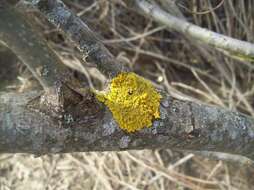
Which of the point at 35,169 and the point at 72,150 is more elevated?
the point at 35,169

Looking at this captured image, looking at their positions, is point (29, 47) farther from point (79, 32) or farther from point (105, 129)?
point (105, 129)

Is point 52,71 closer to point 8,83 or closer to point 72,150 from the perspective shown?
point 72,150

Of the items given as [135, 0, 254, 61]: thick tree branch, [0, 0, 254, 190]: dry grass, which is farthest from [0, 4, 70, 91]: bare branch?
[0, 0, 254, 190]: dry grass

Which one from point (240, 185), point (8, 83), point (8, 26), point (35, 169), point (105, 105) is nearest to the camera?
point (8, 26)

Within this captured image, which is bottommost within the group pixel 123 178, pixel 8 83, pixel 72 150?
pixel 72 150

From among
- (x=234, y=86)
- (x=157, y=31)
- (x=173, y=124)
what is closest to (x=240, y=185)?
(x=234, y=86)

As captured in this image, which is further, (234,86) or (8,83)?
(8,83)

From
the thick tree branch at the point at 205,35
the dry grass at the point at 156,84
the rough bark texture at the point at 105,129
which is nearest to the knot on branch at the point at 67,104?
the rough bark texture at the point at 105,129

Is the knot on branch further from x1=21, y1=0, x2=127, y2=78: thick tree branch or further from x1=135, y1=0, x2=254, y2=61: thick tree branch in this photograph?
x1=135, y1=0, x2=254, y2=61: thick tree branch
